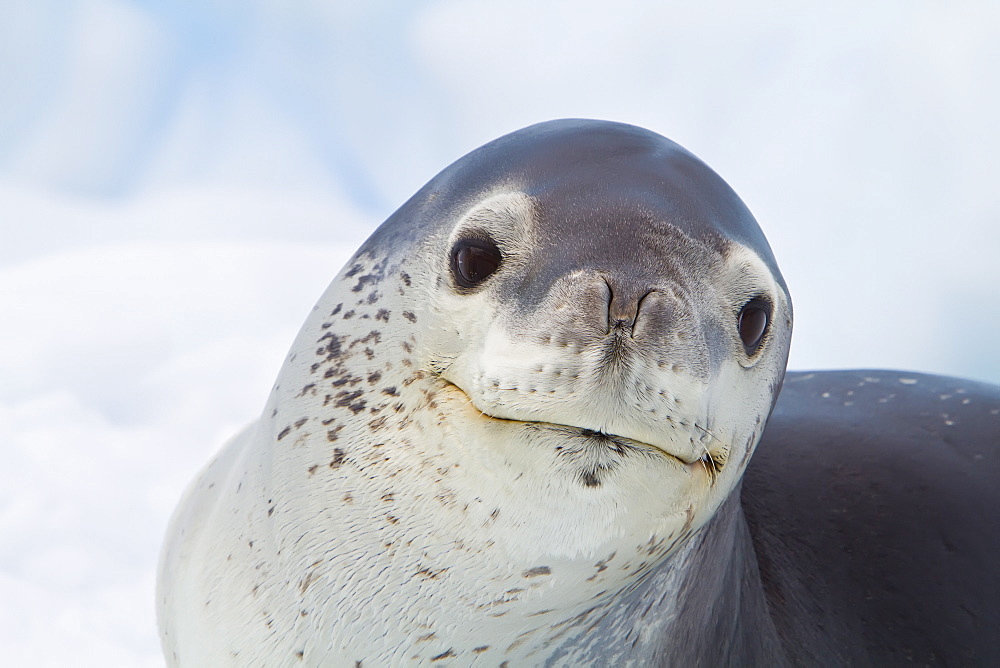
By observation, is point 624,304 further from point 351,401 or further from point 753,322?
point 351,401

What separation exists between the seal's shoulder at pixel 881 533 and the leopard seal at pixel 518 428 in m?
0.29

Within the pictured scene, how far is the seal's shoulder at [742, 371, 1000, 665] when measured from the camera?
145 centimetres

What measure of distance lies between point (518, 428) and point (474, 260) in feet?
0.62

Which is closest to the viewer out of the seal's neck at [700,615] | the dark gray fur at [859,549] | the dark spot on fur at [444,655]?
the dark spot on fur at [444,655]

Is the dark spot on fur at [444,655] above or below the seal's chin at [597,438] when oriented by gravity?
below

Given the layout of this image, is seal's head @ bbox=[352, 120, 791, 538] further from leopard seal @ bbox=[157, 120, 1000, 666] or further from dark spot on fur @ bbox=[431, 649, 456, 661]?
dark spot on fur @ bbox=[431, 649, 456, 661]

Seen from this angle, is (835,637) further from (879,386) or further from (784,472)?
(879,386)

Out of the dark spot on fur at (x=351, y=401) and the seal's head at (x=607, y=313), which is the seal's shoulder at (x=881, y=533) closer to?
the seal's head at (x=607, y=313)

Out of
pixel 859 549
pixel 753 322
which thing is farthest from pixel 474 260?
pixel 859 549

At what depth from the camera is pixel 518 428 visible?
815 mm

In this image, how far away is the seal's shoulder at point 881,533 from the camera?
145 centimetres

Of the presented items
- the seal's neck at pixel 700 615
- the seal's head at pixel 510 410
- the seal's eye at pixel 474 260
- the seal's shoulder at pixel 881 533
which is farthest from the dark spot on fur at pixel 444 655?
the seal's shoulder at pixel 881 533

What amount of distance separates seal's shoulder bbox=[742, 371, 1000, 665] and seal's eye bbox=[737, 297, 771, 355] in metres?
0.62

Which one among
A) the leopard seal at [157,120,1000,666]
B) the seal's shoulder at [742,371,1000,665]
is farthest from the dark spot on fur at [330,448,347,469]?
the seal's shoulder at [742,371,1000,665]
